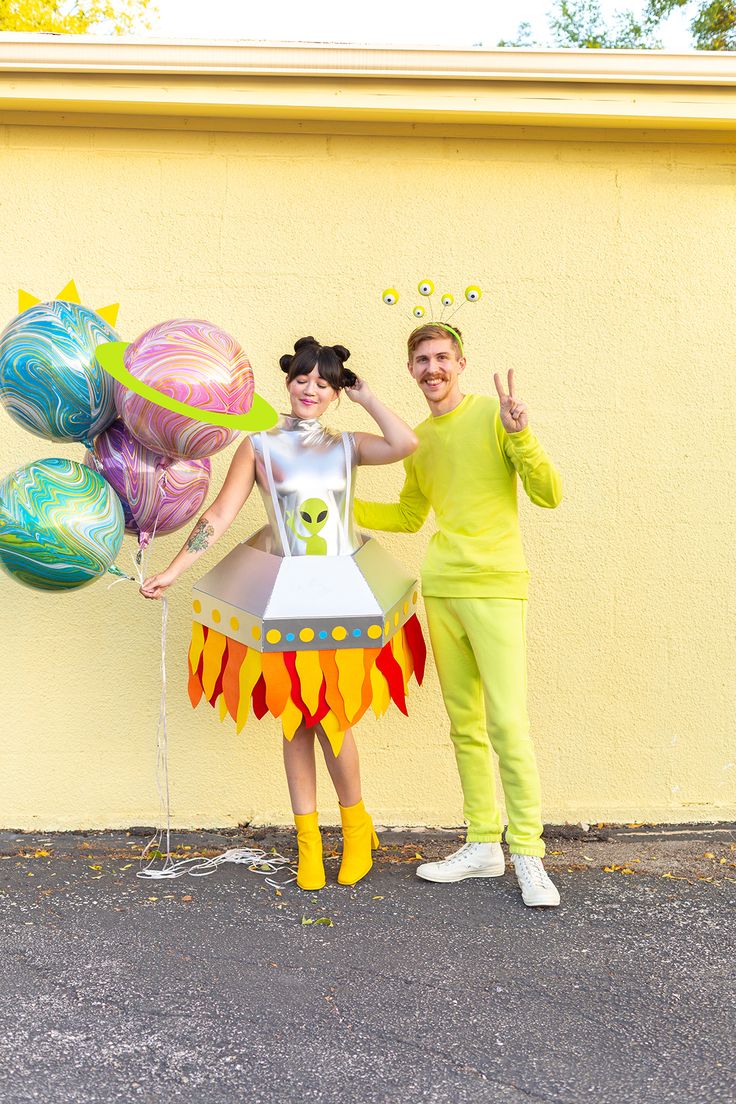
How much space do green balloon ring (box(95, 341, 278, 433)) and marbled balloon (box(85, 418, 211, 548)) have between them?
0.22 metres

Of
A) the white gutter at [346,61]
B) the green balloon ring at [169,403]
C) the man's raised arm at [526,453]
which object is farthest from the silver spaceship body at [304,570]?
the white gutter at [346,61]

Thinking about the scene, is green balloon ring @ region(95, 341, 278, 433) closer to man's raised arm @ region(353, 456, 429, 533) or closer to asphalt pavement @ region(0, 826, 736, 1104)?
man's raised arm @ region(353, 456, 429, 533)

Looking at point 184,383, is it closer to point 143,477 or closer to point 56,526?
point 143,477

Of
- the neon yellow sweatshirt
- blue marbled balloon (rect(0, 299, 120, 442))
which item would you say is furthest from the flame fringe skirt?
blue marbled balloon (rect(0, 299, 120, 442))

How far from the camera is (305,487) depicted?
310 centimetres

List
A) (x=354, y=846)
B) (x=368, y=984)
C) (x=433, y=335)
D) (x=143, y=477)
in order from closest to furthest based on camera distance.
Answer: (x=368, y=984) < (x=143, y=477) < (x=433, y=335) < (x=354, y=846)

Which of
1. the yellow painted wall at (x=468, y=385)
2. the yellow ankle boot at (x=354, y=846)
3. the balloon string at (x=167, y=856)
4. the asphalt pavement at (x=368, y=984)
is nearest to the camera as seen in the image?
the asphalt pavement at (x=368, y=984)

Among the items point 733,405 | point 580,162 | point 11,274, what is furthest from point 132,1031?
point 580,162

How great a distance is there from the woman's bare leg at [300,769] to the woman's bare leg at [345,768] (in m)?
0.05

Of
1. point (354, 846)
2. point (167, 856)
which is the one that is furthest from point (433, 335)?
point (167, 856)

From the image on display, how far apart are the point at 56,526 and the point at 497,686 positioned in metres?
1.42

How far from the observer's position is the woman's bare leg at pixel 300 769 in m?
3.21

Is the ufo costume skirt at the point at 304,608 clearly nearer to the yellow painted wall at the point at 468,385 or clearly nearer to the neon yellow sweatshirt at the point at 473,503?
the neon yellow sweatshirt at the point at 473,503

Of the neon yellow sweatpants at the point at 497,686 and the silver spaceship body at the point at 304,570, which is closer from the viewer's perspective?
the silver spaceship body at the point at 304,570
